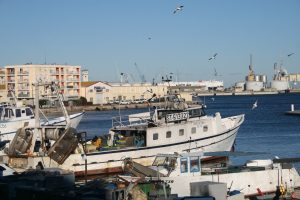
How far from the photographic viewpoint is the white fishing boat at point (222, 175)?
2053cm

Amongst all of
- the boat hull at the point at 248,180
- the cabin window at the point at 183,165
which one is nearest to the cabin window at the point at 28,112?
the cabin window at the point at 183,165

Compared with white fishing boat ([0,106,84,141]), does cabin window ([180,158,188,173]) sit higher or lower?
lower

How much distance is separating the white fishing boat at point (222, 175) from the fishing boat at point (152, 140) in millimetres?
5895

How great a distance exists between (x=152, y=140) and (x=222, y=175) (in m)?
8.81

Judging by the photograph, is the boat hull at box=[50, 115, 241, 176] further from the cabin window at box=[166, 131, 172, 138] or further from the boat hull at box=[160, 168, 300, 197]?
the boat hull at box=[160, 168, 300, 197]

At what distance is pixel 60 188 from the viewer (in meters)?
16.0

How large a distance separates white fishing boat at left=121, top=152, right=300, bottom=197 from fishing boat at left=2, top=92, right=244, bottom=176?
5.89 meters

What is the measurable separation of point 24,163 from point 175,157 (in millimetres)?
8569

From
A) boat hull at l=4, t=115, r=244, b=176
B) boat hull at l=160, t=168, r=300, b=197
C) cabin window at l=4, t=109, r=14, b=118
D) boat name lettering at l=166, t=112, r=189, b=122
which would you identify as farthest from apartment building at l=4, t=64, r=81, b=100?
boat hull at l=160, t=168, r=300, b=197

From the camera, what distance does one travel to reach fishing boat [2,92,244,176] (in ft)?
91.3

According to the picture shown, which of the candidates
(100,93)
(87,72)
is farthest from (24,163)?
(87,72)

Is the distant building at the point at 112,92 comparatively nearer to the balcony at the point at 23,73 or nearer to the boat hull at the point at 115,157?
the balcony at the point at 23,73

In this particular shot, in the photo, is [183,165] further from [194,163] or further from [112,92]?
[112,92]

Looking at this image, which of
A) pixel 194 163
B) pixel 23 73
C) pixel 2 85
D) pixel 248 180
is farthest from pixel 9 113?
pixel 2 85
